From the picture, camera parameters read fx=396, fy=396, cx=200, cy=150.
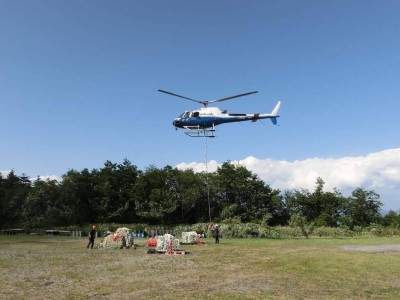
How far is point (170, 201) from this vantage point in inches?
2527

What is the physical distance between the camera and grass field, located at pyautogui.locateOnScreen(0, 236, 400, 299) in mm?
13203

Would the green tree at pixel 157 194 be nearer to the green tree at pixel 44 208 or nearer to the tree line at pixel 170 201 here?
the tree line at pixel 170 201

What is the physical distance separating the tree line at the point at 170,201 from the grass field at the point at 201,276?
40524mm

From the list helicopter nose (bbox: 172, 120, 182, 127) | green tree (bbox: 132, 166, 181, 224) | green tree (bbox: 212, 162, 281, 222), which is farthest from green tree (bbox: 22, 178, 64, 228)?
helicopter nose (bbox: 172, 120, 182, 127)

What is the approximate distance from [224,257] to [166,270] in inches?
229

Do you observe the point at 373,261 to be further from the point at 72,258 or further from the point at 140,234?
the point at 140,234

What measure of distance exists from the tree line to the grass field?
40.5m

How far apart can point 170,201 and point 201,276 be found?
4784 centimetres

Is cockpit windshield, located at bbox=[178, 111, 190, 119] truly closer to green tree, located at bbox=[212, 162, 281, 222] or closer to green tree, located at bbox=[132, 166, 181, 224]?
green tree, located at bbox=[132, 166, 181, 224]

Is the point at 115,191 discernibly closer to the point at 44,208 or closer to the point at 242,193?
the point at 44,208

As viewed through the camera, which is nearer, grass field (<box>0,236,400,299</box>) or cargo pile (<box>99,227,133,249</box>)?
grass field (<box>0,236,400,299</box>)

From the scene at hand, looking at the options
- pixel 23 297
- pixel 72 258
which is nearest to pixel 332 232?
pixel 72 258

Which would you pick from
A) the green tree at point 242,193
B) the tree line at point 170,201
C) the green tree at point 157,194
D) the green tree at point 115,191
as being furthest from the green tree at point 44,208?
the green tree at point 242,193

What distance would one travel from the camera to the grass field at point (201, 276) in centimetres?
1320
